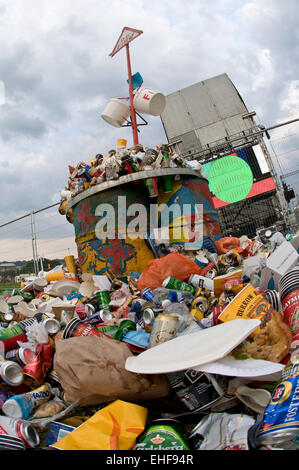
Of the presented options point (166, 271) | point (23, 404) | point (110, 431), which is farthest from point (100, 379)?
point (166, 271)

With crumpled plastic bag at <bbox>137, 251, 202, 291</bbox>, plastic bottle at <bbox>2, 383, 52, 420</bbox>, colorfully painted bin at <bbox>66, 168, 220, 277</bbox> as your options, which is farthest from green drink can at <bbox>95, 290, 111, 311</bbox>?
plastic bottle at <bbox>2, 383, 52, 420</bbox>

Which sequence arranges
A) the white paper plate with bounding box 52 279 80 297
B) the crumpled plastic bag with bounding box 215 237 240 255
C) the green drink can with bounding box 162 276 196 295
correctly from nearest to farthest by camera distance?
1. the green drink can with bounding box 162 276 196 295
2. the white paper plate with bounding box 52 279 80 297
3. the crumpled plastic bag with bounding box 215 237 240 255

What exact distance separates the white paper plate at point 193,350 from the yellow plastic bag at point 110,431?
18cm

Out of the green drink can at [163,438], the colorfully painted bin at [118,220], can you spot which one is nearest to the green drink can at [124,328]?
the green drink can at [163,438]

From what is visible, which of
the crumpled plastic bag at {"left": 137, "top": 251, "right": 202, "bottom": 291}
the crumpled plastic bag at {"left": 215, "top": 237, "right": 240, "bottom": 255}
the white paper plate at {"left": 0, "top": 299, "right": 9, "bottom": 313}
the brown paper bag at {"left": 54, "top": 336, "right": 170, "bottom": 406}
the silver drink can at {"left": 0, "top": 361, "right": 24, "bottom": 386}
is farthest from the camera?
the crumpled plastic bag at {"left": 215, "top": 237, "right": 240, "bottom": 255}

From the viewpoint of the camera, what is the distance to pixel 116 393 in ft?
4.91

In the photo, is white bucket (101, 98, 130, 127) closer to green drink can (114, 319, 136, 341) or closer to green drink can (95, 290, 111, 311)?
green drink can (95, 290, 111, 311)

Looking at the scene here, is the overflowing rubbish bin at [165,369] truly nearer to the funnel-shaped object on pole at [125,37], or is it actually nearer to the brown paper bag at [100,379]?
the brown paper bag at [100,379]

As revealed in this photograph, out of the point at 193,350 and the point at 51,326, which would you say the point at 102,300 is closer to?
the point at 51,326

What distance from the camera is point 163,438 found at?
122cm

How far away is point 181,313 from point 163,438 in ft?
3.00

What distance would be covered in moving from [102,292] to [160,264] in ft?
1.88

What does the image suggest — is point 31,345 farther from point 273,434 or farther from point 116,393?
point 273,434

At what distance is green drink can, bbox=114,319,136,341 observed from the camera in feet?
6.53
